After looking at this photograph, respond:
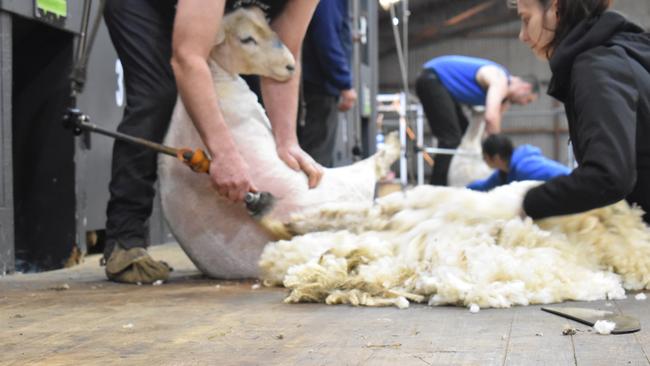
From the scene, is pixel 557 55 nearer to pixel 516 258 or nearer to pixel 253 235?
pixel 516 258

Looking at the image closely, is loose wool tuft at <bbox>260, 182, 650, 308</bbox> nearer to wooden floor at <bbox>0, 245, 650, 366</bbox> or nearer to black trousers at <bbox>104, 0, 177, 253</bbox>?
wooden floor at <bbox>0, 245, 650, 366</bbox>

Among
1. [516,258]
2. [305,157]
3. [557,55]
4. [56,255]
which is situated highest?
[557,55]

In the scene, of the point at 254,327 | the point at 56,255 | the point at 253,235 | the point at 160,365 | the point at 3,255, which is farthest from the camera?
the point at 56,255

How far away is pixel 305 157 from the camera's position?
264cm

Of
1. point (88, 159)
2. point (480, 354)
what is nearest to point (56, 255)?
point (88, 159)

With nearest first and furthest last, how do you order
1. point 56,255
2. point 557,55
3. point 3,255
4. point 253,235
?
1. point 557,55
2. point 253,235
3. point 3,255
4. point 56,255

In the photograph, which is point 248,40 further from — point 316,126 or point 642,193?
point 316,126

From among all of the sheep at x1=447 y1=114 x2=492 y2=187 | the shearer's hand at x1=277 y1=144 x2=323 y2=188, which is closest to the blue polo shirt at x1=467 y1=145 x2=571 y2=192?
the sheep at x1=447 y1=114 x2=492 y2=187

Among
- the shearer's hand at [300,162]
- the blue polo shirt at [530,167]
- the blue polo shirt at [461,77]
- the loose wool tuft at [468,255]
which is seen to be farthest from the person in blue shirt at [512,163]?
the loose wool tuft at [468,255]

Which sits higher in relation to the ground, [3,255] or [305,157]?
[305,157]

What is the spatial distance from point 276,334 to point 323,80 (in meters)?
2.73

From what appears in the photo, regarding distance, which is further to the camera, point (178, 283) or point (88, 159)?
point (88, 159)

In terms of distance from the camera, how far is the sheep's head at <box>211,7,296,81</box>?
2574mm

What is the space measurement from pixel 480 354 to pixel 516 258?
0.65 m
